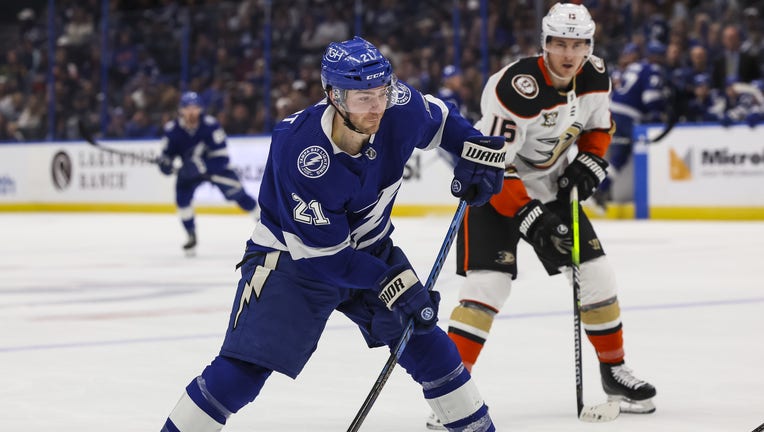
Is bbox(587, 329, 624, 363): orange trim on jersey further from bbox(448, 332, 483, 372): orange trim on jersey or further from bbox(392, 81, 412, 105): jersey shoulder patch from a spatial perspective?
bbox(392, 81, 412, 105): jersey shoulder patch

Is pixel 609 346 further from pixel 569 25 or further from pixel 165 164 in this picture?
pixel 165 164

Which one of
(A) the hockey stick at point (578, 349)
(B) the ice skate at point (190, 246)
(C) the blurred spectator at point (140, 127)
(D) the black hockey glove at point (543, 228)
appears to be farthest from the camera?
(C) the blurred spectator at point (140, 127)

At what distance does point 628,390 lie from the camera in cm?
388

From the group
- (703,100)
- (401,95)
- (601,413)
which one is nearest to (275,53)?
(703,100)

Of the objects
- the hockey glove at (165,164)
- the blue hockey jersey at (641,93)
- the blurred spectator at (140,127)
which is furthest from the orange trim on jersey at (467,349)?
the blurred spectator at (140,127)

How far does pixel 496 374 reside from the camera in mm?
4438

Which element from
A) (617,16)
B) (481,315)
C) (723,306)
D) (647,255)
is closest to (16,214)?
(617,16)

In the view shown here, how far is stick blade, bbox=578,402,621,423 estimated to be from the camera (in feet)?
12.3

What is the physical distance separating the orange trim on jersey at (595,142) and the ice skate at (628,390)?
27.0 inches

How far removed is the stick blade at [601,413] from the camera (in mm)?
3740

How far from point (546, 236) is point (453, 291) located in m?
3.20

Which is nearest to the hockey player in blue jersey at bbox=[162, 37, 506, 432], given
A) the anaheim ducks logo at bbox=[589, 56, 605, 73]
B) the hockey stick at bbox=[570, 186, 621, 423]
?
the hockey stick at bbox=[570, 186, 621, 423]

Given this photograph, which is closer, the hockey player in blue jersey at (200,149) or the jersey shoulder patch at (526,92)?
the jersey shoulder patch at (526,92)

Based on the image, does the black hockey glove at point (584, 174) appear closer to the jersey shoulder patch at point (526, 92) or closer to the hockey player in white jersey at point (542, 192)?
the hockey player in white jersey at point (542, 192)
